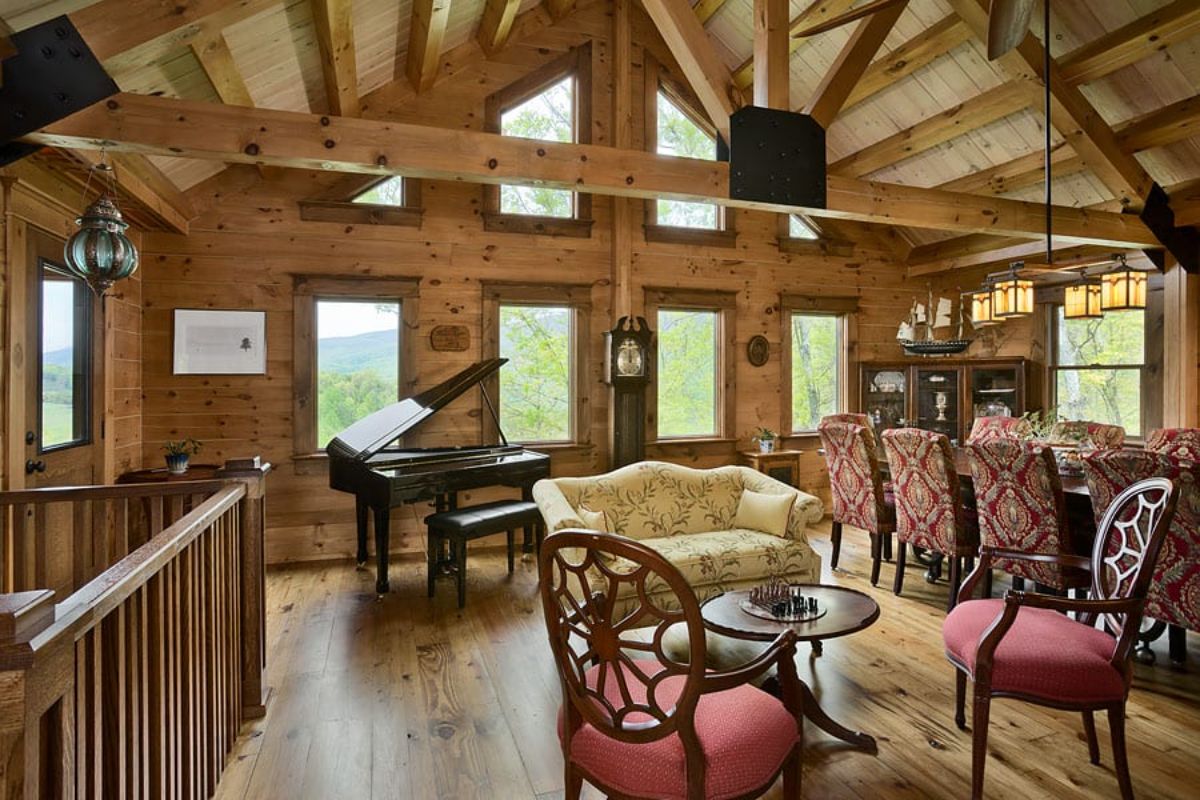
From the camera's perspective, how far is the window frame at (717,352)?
6277 millimetres

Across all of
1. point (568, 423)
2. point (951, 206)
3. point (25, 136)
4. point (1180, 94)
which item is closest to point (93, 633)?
point (25, 136)

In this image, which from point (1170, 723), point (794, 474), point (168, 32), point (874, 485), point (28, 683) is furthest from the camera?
point (794, 474)

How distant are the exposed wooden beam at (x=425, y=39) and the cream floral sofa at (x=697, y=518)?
3.07 metres

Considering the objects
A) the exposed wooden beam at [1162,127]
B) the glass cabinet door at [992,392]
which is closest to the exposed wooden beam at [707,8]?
the exposed wooden beam at [1162,127]

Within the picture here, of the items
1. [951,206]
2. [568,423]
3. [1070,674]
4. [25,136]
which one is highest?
[951,206]

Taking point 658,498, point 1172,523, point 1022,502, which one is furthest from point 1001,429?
point 658,498

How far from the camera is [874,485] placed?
15.1 feet

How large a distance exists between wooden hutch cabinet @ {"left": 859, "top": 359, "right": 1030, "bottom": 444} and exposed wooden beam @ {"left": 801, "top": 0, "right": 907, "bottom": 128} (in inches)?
139

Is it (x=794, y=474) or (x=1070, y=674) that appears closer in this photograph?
(x=1070, y=674)

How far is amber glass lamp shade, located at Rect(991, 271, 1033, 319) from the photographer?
3.79 meters

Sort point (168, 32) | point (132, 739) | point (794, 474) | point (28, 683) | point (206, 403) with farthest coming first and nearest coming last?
point (794, 474) → point (206, 403) → point (168, 32) → point (132, 739) → point (28, 683)

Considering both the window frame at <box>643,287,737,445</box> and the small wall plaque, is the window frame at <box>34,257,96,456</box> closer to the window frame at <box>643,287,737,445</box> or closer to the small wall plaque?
the small wall plaque

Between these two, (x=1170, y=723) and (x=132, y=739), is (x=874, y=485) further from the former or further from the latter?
(x=132, y=739)

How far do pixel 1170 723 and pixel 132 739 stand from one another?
371 cm
